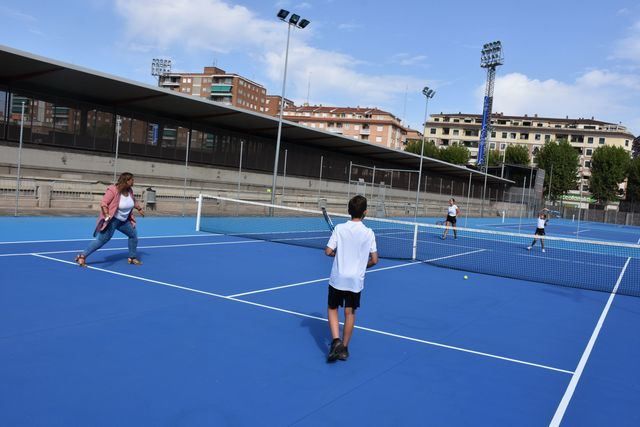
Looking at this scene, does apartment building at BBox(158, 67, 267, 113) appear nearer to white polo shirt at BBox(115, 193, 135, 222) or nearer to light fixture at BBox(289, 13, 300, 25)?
light fixture at BBox(289, 13, 300, 25)

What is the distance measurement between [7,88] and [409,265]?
63.4 ft

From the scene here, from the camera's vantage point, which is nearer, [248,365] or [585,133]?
[248,365]

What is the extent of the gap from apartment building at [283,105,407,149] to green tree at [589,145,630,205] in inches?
1833

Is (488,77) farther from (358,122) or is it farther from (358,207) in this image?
(358,207)

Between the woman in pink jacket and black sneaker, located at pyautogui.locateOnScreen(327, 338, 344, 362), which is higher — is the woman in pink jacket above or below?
above

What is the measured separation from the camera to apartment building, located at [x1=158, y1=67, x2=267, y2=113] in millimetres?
137375

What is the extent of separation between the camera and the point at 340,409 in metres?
4.23

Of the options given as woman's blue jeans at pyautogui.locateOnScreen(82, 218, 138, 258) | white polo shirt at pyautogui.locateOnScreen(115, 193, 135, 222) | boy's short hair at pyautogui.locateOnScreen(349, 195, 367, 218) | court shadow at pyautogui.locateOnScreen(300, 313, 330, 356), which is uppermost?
boy's short hair at pyautogui.locateOnScreen(349, 195, 367, 218)

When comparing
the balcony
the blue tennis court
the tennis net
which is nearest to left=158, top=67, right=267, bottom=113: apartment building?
the balcony

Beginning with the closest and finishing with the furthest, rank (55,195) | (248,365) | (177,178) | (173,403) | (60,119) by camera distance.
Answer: (173,403), (248,365), (55,195), (60,119), (177,178)

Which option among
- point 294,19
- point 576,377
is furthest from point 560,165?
point 576,377

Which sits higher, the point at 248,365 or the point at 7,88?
the point at 7,88

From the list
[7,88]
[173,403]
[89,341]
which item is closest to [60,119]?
[7,88]

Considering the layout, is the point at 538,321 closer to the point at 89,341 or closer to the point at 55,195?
the point at 89,341
